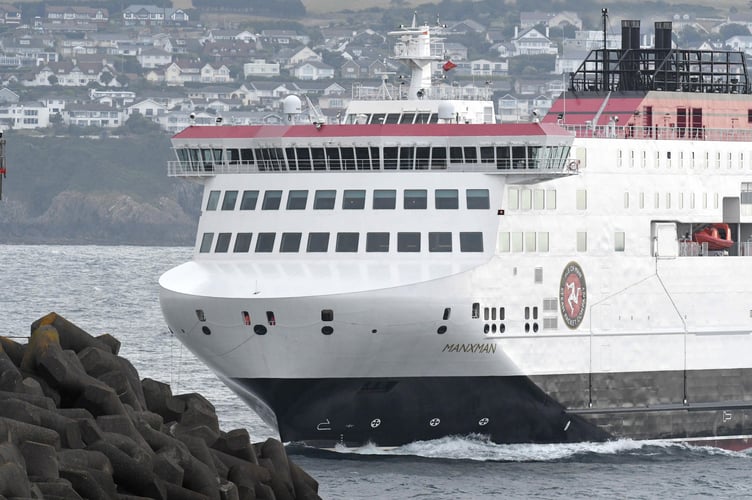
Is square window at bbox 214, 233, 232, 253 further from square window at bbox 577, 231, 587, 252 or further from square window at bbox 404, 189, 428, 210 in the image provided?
square window at bbox 577, 231, 587, 252

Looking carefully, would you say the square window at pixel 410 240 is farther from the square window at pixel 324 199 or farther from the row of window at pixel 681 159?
the row of window at pixel 681 159

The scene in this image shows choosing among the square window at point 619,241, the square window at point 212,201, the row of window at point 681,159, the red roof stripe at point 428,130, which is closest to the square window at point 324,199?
the red roof stripe at point 428,130

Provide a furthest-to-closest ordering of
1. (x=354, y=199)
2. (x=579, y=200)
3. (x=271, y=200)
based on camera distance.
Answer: (x=579, y=200) → (x=271, y=200) → (x=354, y=199)

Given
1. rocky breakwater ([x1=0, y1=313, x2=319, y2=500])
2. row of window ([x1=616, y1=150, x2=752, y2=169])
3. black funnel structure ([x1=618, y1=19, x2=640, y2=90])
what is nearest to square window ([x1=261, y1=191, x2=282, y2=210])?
row of window ([x1=616, y1=150, x2=752, y2=169])

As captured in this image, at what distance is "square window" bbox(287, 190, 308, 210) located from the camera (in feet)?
130

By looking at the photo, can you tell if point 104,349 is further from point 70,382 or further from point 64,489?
point 64,489

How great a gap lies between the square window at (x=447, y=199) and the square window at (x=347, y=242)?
1.69 metres

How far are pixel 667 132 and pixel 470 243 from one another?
8.27 metres

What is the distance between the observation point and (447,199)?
3928cm

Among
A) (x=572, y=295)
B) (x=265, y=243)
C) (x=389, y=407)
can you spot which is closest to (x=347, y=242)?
(x=265, y=243)

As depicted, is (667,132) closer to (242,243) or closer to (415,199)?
(415,199)

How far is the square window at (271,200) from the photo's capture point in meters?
39.8

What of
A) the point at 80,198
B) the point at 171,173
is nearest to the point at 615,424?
the point at 171,173

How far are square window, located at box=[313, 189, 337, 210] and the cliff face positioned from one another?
136675mm
